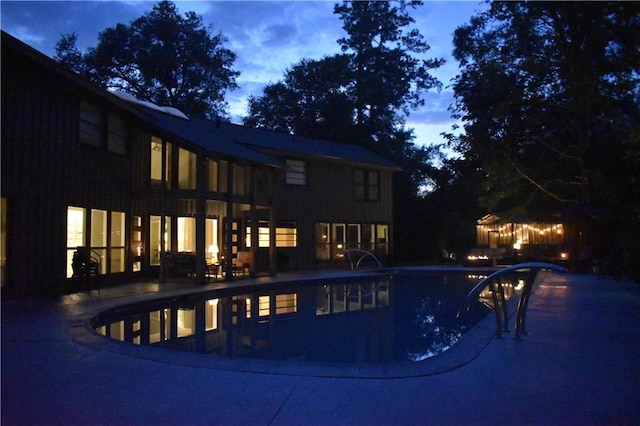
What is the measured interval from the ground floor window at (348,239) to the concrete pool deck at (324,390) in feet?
48.1

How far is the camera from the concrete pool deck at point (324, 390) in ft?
11.6

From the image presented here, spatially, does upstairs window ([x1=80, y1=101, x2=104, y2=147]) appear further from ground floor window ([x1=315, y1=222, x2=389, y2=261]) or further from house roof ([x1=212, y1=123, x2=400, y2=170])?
ground floor window ([x1=315, y1=222, x2=389, y2=261])

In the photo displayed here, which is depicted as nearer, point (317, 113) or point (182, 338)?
point (182, 338)

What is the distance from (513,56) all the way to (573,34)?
2.25 meters

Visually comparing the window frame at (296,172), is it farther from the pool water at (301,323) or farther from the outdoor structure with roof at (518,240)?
the outdoor structure with roof at (518,240)

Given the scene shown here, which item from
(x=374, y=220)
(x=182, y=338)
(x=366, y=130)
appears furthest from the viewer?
(x=366, y=130)

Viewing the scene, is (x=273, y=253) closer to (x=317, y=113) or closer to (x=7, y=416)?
(x=7, y=416)

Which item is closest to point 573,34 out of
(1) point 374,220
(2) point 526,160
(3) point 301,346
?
(2) point 526,160

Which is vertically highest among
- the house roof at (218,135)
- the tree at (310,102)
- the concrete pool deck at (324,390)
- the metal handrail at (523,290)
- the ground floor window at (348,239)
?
the tree at (310,102)

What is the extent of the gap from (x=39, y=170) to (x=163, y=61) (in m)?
25.4

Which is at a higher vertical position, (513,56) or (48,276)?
(513,56)

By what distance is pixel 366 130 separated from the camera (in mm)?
35562

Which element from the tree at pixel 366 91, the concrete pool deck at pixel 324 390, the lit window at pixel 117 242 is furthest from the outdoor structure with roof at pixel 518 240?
the concrete pool deck at pixel 324 390

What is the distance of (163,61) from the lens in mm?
33656
